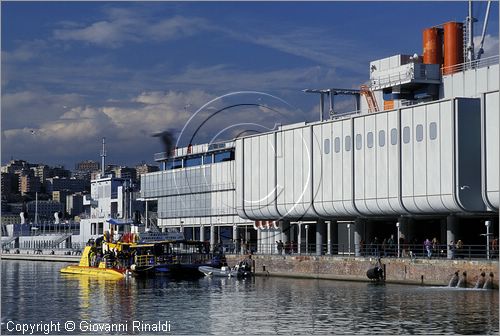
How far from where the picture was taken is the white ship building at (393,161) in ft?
268

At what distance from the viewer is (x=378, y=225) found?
337 ft

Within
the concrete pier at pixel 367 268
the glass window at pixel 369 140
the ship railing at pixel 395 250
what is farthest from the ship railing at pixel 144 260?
the glass window at pixel 369 140

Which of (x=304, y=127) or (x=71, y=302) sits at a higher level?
(x=304, y=127)

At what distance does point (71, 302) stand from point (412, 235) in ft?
116

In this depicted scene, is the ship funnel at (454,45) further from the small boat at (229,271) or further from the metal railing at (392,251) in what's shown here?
the small boat at (229,271)

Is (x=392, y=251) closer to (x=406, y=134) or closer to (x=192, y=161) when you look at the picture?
(x=406, y=134)

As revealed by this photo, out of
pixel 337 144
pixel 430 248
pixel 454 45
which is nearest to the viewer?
pixel 430 248

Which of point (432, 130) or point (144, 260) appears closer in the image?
point (432, 130)

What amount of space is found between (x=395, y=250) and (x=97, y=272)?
34645 millimetres

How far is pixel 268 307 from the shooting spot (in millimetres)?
64250

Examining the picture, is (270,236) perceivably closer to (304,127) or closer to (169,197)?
(304,127)

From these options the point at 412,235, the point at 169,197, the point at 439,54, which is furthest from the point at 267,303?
the point at 169,197

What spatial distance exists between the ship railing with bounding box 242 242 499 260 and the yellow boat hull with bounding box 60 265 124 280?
14.1m

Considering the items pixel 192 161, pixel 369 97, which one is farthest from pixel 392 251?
pixel 192 161
